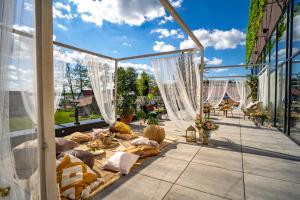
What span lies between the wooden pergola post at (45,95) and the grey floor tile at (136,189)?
0.83 metres

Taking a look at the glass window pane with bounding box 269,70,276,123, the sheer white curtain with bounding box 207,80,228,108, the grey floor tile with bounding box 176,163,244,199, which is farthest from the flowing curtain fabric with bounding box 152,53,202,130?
the sheer white curtain with bounding box 207,80,228,108

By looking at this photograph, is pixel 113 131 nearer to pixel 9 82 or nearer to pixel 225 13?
pixel 9 82

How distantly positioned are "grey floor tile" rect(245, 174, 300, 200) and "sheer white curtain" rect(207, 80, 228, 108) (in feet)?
27.3

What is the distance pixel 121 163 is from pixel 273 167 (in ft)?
7.97

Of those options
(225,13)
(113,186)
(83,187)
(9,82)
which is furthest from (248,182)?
(225,13)

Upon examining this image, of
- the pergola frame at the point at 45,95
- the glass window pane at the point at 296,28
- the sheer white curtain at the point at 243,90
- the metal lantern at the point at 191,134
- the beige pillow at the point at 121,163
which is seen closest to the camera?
the pergola frame at the point at 45,95

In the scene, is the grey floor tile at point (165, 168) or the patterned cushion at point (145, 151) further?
the patterned cushion at point (145, 151)

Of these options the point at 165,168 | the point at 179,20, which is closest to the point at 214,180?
the point at 165,168

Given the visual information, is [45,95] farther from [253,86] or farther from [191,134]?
[253,86]

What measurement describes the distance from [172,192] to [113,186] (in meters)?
0.75

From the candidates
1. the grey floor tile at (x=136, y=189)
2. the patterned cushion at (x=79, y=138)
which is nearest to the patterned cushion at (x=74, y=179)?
the grey floor tile at (x=136, y=189)

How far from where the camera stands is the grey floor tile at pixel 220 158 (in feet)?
8.78

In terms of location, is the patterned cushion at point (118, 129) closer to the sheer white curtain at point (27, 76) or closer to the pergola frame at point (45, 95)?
the pergola frame at point (45, 95)

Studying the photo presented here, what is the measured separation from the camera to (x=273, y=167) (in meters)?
2.62
